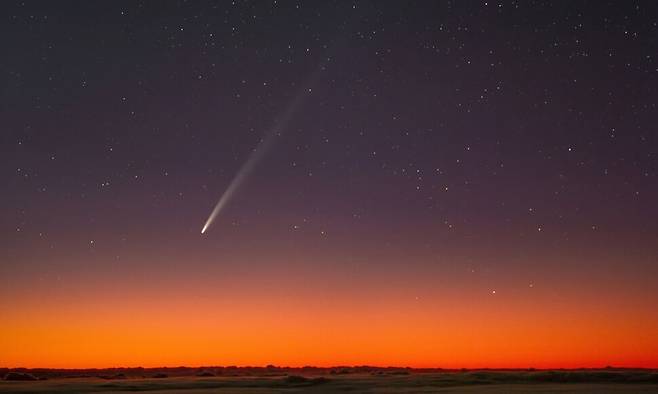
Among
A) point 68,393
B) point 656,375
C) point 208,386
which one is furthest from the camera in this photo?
point 656,375

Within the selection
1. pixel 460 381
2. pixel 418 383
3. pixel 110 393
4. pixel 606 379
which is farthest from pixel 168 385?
pixel 606 379

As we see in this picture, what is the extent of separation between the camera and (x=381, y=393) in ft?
113

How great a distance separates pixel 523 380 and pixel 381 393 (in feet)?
67.5

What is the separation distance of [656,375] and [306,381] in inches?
984

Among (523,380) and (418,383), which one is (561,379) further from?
(418,383)

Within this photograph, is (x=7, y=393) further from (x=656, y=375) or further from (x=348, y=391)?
(x=656, y=375)

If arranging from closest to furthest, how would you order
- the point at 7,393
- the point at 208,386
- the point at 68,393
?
1. the point at 7,393
2. the point at 68,393
3. the point at 208,386

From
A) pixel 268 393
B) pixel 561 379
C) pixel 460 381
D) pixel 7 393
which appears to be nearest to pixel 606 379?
pixel 561 379

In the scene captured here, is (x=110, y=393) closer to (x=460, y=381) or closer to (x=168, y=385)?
(x=168, y=385)

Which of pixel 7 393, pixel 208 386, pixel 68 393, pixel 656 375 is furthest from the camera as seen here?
pixel 656 375

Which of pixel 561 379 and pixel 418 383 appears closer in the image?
pixel 418 383

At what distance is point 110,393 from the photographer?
3644 cm

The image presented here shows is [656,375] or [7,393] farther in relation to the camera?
[656,375]

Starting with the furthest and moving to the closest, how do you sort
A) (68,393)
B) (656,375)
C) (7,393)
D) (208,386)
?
(656,375), (208,386), (68,393), (7,393)
